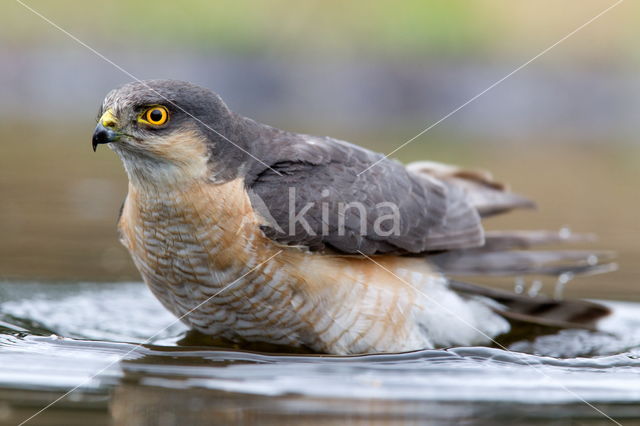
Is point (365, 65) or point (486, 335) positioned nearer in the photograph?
point (486, 335)

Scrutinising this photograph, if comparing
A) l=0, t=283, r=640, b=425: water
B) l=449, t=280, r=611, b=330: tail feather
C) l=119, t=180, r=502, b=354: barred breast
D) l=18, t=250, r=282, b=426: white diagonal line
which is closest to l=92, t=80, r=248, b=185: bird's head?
l=119, t=180, r=502, b=354: barred breast

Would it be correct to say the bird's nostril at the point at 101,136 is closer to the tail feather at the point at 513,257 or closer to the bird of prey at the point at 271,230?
the bird of prey at the point at 271,230

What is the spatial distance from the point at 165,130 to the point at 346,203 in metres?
1.30

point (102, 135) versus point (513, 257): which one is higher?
point (102, 135)

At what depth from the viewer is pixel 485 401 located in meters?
4.78

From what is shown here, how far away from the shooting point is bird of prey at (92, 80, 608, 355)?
Answer: 568cm

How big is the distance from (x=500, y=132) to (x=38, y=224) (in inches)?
515

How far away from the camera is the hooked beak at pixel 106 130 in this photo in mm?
5418

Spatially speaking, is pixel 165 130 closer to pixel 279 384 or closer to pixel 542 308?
pixel 279 384

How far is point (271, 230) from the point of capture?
226 inches

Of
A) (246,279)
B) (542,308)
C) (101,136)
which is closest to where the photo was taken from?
(101,136)

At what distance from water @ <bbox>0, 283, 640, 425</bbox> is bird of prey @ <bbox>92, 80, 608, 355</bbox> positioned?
378 millimetres

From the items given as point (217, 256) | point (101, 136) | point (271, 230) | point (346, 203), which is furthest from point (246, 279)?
point (101, 136)

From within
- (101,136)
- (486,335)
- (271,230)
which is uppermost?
(101,136)
